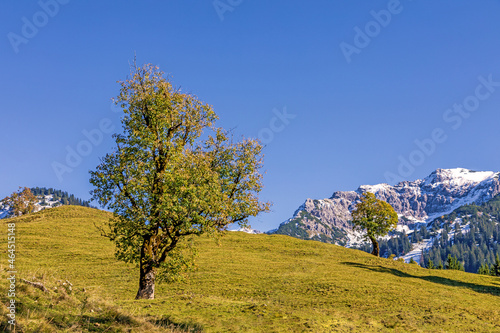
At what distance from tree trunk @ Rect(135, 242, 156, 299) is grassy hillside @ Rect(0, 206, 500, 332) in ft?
3.55

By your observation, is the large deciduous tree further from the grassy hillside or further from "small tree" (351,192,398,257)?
"small tree" (351,192,398,257)

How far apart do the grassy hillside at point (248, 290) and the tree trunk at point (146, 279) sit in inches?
42.6

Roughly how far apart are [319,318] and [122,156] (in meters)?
20.4

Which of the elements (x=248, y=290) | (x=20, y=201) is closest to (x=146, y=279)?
(x=248, y=290)

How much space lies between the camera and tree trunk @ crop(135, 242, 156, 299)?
96.5 ft

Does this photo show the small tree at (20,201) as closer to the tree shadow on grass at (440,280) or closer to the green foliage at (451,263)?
the tree shadow on grass at (440,280)

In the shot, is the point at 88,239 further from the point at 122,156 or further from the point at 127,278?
the point at 122,156

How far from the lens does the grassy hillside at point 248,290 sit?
20.3 metres

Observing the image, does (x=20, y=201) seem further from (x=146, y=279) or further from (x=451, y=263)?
(x=451, y=263)

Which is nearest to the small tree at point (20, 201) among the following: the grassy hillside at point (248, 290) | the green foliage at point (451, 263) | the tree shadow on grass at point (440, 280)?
the grassy hillside at point (248, 290)

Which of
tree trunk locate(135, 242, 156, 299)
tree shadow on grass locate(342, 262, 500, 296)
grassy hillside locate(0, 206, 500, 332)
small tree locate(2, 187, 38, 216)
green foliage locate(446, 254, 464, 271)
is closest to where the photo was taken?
grassy hillside locate(0, 206, 500, 332)

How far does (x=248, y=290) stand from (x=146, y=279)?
18.6 meters

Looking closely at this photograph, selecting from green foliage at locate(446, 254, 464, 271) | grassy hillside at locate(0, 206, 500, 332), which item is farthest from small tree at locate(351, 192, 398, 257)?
green foliage at locate(446, 254, 464, 271)

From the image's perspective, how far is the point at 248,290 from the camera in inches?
1778
